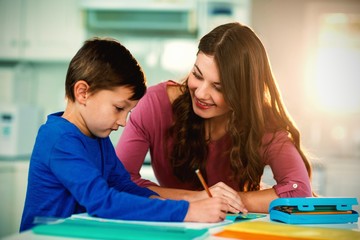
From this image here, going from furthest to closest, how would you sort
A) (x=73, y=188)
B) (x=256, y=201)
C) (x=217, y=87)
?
(x=217, y=87) → (x=256, y=201) → (x=73, y=188)

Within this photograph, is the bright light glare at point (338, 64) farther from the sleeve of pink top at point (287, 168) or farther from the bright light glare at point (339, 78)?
the sleeve of pink top at point (287, 168)

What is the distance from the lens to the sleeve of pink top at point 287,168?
1.53 meters

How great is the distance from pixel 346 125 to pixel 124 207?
11.2 feet

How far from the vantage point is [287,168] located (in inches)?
62.9

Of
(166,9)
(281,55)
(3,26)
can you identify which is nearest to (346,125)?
(281,55)

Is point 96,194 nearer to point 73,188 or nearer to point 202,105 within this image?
point 73,188

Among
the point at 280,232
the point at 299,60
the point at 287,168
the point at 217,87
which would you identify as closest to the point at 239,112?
the point at 217,87

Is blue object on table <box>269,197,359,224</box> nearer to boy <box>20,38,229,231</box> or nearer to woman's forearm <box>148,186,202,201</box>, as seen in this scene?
boy <box>20,38,229,231</box>

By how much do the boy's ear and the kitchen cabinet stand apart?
2856 mm

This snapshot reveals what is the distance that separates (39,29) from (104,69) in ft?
9.90

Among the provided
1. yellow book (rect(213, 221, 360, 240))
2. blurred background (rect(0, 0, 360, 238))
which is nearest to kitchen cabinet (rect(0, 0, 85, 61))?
blurred background (rect(0, 0, 360, 238))

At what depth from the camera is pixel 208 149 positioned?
1.77 m

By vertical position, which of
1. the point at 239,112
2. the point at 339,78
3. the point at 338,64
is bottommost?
the point at 339,78

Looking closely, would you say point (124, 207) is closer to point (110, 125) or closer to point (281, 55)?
point (110, 125)
